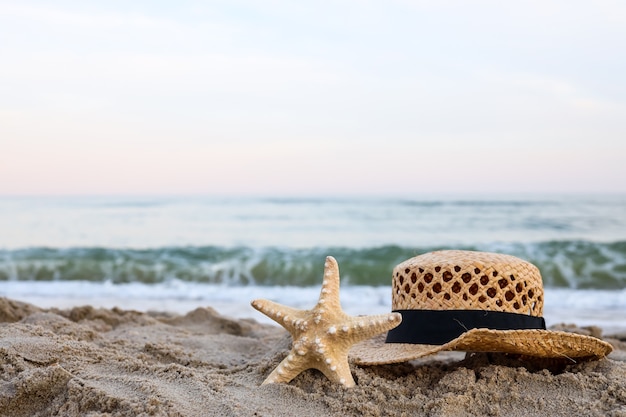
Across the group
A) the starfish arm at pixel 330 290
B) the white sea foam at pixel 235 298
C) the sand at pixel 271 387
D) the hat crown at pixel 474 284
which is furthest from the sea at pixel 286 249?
the sand at pixel 271 387

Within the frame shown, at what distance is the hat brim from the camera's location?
295cm

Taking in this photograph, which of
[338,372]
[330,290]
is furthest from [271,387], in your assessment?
[330,290]

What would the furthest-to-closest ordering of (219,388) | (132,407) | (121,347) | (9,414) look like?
1. (121,347)
2. (219,388)
3. (9,414)
4. (132,407)

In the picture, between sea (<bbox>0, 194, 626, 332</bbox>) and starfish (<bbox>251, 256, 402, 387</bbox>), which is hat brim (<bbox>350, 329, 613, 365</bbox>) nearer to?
starfish (<bbox>251, 256, 402, 387</bbox>)

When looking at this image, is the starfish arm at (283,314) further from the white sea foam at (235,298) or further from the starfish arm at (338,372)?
the white sea foam at (235,298)

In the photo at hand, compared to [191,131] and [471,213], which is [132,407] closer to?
[191,131]

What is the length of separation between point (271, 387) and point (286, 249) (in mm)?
11742

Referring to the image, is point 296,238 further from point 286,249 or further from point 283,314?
point 283,314

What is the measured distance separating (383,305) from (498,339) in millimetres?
5467

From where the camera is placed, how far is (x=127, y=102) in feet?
49.3

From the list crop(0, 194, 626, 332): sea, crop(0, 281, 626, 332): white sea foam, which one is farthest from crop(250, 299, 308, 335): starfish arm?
crop(0, 281, 626, 332): white sea foam

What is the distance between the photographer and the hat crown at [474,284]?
3201 millimetres

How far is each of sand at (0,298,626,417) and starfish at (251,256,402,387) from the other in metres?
0.08

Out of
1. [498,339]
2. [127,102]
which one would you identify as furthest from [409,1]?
[498,339]
